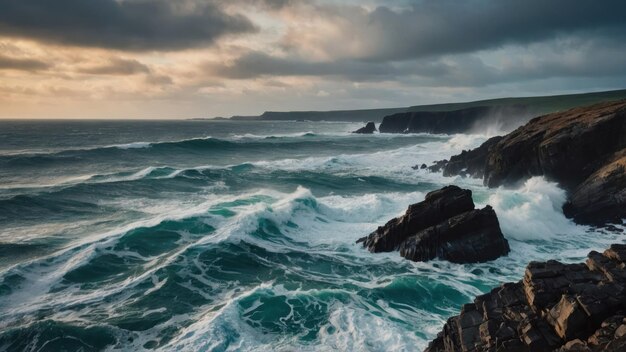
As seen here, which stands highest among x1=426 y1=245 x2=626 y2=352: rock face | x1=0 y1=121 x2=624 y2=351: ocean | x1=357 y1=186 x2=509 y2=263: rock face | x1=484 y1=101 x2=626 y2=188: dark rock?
x1=484 y1=101 x2=626 y2=188: dark rock

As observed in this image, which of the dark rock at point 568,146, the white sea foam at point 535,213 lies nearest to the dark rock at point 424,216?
the white sea foam at point 535,213

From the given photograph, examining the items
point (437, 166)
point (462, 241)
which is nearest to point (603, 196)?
point (462, 241)

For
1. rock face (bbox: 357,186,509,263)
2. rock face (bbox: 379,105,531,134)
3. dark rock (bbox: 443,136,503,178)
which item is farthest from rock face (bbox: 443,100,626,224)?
rock face (bbox: 379,105,531,134)

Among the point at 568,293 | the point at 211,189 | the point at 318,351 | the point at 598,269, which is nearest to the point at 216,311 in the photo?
the point at 318,351

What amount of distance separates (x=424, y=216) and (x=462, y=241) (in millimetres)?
2206

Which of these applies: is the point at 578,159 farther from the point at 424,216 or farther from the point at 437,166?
the point at 437,166

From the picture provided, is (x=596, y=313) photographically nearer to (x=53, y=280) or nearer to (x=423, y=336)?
(x=423, y=336)

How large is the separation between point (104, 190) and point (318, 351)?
30240mm

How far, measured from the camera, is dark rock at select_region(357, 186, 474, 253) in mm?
21047

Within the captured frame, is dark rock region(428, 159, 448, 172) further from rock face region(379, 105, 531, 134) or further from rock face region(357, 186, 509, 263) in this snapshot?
rock face region(379, 105, 531, 134)

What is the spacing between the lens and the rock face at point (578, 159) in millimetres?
25189

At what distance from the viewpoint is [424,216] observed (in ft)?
69.1

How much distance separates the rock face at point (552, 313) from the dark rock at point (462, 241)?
8.25 metres

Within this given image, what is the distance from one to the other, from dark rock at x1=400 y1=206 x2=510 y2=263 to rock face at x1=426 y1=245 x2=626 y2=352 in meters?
8.25
